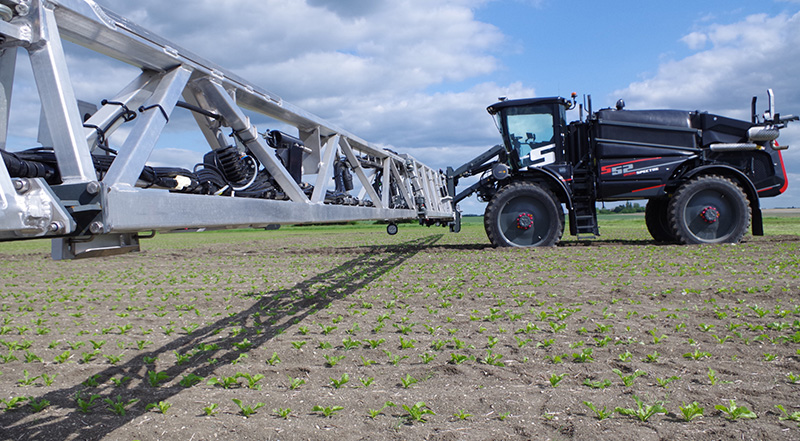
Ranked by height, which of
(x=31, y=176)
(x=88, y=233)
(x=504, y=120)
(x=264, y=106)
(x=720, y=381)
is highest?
(x=504, y=120)

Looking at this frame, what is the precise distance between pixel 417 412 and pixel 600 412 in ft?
3.82

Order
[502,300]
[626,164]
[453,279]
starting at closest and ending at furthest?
[502,300]
[453,279]
[626,164]

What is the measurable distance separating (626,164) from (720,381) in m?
10.8

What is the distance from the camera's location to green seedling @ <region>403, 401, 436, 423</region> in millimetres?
3313

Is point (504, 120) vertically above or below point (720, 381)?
above

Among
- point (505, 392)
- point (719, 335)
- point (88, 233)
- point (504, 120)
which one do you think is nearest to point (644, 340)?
point (719, 335)

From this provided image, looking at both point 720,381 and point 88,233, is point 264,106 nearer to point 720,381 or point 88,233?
point 88,233

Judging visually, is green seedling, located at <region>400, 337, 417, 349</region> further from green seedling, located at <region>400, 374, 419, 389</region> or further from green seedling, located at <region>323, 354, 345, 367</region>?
green seedling, located at <region>400, 374, 419, 389</region>

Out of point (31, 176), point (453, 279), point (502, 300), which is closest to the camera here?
point (31, 176)

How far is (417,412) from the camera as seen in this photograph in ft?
10.9

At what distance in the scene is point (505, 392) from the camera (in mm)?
3734

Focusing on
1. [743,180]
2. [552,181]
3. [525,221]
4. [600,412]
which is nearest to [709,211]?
[743,180]

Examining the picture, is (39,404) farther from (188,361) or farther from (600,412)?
(600,412)

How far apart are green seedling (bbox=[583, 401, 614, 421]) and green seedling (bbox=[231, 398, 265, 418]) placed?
2219 mm
